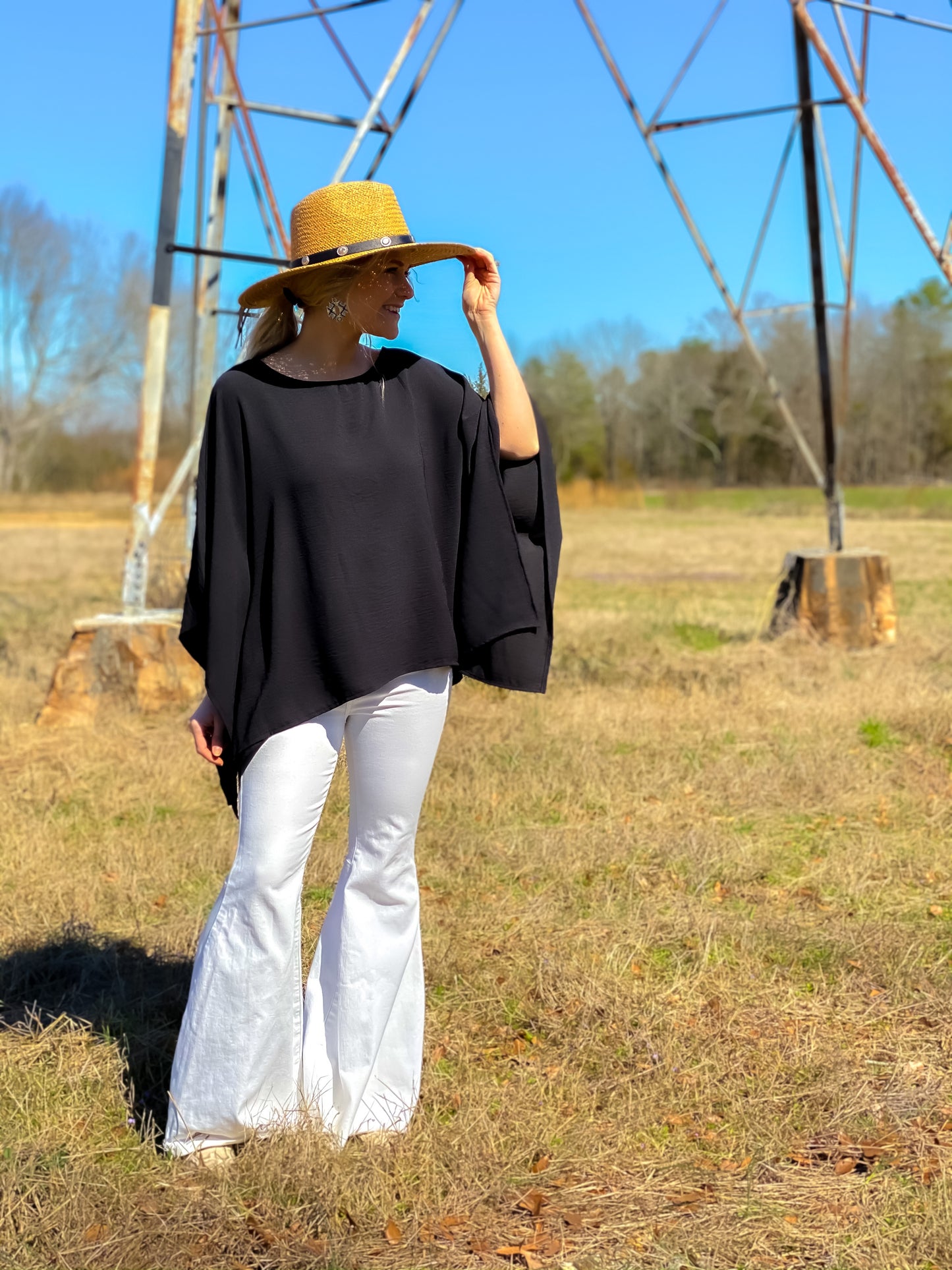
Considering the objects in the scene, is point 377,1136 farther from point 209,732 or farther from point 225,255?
point 225,255

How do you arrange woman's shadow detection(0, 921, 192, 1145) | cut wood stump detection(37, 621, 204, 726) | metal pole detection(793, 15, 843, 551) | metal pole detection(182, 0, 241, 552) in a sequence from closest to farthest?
woman's shadow detection(0, 921, 192, 1145) → cut wood stump detection(37, 621, 204, 726) → metal pole detection(182, 0, 241, 552) → metal pole detection(793, 15, 843, 551)

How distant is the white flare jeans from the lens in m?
2.38

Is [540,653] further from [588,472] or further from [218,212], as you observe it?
[588,472]

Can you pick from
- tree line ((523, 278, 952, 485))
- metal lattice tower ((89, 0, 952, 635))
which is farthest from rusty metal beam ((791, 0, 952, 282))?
tree line ((523, 278, 952, 485))

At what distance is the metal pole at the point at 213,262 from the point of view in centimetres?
779

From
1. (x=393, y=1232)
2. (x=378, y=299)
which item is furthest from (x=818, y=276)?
(x=393, y=1232)

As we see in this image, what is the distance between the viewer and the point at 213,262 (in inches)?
308

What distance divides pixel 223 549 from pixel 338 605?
0.26 m

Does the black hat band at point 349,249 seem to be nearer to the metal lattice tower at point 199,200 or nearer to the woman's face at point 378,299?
the woman's face at point 378,299

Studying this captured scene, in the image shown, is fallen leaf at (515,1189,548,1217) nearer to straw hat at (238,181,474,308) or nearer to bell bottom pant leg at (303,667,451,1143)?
bell bottom pant leg at (303,667,451,1143)

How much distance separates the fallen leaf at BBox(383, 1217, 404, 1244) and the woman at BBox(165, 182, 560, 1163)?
10.2 inches

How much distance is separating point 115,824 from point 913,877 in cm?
314

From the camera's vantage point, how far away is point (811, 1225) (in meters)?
2.50

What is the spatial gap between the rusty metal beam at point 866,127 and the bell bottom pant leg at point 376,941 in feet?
18.6
